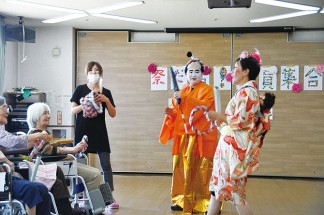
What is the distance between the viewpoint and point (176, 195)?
4793 millimetres

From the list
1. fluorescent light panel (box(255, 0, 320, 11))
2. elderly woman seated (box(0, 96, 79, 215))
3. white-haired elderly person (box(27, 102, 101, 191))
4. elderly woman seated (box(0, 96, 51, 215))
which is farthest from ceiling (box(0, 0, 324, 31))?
elderly woman seated (box(0, 96, 51, 215))

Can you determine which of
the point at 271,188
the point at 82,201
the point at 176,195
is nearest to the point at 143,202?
the point at 176,195

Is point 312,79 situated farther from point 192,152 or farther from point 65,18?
point 65,18

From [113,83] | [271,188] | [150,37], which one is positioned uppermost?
[150,37]

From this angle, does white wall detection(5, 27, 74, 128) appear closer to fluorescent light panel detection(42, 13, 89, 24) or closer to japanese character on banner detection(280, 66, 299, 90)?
fluorescent light panel detection(42, 13, 89, 24)

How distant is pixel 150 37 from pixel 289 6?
2581mm

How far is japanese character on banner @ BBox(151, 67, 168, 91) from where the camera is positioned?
7.53 metres

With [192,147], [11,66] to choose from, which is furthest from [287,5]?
[11,66]

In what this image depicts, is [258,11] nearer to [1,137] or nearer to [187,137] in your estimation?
[187,137]

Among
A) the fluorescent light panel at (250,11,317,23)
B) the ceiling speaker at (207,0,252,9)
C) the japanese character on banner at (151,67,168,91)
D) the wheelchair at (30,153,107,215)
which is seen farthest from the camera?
the japanese character on banner at (151,67,168,91)

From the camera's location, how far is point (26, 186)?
3.15 meters

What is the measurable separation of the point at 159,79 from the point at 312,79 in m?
2.31

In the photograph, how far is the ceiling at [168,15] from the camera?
5773mm

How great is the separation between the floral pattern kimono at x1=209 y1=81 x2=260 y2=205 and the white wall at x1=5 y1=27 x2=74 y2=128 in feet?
15.0
